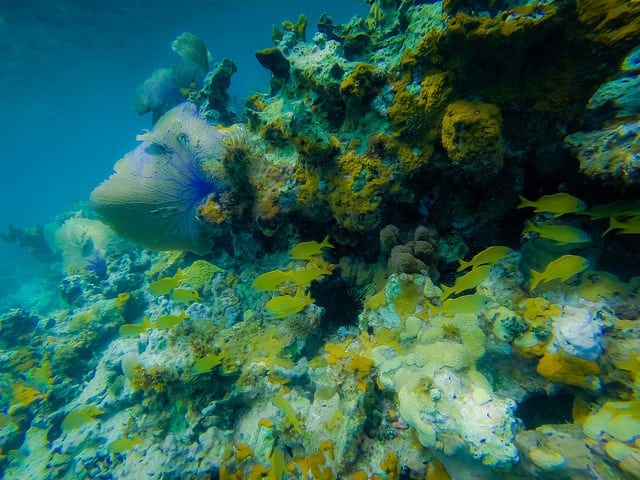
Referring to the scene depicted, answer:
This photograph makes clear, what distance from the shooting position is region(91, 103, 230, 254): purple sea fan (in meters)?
5.38

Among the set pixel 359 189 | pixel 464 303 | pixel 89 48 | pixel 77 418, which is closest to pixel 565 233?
pixel 464 303

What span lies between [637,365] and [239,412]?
4054 mm

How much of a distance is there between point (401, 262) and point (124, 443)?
180 inches

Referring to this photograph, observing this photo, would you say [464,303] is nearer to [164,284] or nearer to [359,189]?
[359,189]

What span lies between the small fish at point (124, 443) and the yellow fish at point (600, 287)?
5679 millimetres

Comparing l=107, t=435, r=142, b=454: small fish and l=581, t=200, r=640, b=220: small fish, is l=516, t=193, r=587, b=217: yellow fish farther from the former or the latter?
l=107, t=435, r=142, b=454: small fish

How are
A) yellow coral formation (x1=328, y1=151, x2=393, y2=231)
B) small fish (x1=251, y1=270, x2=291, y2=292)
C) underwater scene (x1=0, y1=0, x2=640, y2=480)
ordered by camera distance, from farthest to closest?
yellow coral formation (x1=328, y1=151, x2=393, y2=231) → small fish (x1=251, y1=270, x2=291, y2=292) → underwater scene (x1=0, y1=0, x2=640, y2=480)

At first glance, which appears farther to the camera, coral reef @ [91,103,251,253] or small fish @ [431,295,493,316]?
coral reef @ [91,103,251,253]

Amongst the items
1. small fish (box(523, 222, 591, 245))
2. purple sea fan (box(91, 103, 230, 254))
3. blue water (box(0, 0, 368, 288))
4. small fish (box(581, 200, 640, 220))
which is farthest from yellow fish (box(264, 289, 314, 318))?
blue water (box(0, 0, 368, 288))

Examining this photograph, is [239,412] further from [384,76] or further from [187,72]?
[187,72]

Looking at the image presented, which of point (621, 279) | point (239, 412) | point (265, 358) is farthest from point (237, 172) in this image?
point (621, 279)

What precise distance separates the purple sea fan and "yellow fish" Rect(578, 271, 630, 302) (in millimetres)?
4883

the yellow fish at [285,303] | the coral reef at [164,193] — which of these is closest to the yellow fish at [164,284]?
the coral reef at [164,193]

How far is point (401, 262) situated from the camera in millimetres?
3418
